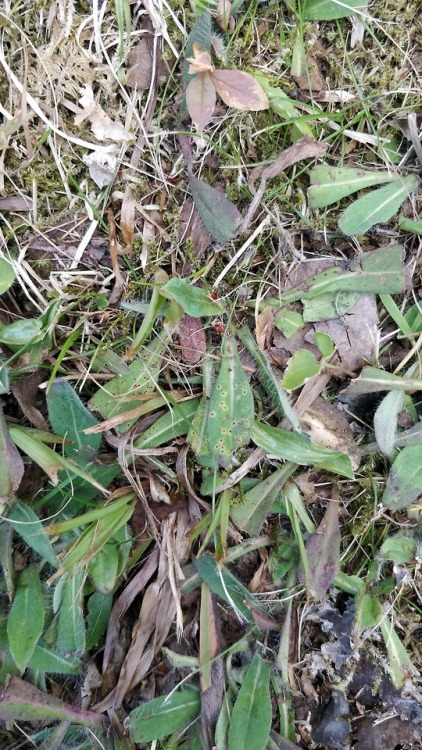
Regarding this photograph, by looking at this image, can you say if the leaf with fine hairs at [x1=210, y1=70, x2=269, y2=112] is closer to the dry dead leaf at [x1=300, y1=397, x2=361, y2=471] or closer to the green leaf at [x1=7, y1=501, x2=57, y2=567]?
the dry dead leaf at [x1=300, y1=397, x2=361, y2=471]

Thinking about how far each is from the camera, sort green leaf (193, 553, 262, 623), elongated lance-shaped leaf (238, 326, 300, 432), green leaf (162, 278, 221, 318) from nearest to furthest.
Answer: green leaf (162, 278, 221, 318), elongated lance-shaped leaf (238, 326, 300, 432), green leaf (193, 553, 262, 623)

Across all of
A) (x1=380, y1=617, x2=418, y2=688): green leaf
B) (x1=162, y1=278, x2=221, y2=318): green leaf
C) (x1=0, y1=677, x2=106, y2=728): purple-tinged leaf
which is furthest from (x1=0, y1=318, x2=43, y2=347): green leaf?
(x1=380, y1=617, x2=418, y2=688): green leaf

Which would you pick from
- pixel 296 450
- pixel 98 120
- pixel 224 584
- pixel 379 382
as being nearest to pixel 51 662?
pixel 224 584

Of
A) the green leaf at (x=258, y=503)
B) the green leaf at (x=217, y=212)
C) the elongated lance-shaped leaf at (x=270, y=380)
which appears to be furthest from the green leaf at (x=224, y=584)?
the green leaf at (x=217, y=212)

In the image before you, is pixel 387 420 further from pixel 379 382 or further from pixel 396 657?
pixel 396 657

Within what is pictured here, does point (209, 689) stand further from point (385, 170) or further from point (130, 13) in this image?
point (130, 13)

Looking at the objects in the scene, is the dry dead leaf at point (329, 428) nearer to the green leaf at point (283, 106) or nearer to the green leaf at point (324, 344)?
the green leaf at point (324, 344)

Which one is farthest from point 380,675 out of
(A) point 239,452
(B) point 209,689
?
(A) point 239,452
